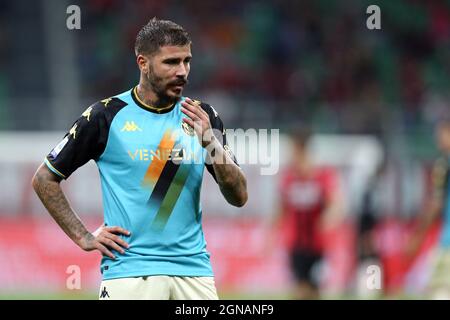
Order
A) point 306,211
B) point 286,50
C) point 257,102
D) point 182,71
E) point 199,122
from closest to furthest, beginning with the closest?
point 199,122, point 182,71, point 306,211, point 257,102, point 286,50

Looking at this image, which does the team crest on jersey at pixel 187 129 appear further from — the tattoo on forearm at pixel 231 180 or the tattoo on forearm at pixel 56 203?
the tattoo on forearm at pixel 56 203

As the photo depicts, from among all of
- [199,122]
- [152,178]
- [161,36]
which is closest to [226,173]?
[199,122]

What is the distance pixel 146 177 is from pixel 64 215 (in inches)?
20.6

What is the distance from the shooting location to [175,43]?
18.8 feet

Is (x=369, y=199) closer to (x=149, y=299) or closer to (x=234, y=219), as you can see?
(x=234, y=219)

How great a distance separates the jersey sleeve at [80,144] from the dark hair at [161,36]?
1.49 feet

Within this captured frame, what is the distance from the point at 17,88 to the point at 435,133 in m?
7.83

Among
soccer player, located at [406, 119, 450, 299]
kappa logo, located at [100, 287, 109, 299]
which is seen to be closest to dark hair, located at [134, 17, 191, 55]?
kappa logo, located at [100, 287, 109, 299]

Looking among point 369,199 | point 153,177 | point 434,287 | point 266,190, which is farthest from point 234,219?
point 153,177

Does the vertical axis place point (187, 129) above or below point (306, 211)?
above

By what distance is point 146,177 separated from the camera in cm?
571

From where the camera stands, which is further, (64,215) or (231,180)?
(64,215)

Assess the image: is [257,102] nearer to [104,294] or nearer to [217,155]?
[217,155]

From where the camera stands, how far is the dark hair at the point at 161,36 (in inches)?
226
